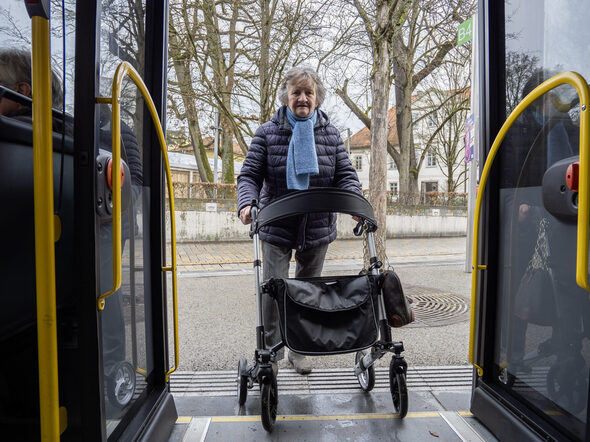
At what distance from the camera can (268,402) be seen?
234 cm

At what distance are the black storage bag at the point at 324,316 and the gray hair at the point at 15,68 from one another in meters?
1.45

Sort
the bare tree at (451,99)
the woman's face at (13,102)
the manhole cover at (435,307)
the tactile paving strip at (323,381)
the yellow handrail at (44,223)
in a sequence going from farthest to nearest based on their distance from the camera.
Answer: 1. the bare tree at (451,99)
2. the manhole cover at (435,307)
3. the tactile paving strip at (323,381)
4. the woman's face at (13,102)
5. the yellow handrail at (44,223)

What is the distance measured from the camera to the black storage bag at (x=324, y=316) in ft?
7.89

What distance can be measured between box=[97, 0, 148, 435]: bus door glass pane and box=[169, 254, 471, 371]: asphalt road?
1465 mm

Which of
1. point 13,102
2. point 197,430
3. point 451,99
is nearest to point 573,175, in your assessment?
point 13,102

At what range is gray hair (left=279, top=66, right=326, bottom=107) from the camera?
2949 millimetres

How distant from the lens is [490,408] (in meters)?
2.49

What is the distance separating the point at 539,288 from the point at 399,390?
0.91m

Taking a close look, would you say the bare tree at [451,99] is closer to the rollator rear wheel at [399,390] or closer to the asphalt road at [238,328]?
the asphalt road at [238,328]

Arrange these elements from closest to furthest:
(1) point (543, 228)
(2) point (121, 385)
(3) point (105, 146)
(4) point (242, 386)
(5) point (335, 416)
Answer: (3) point (105, 146), (2) point (121, 385), (1) point (543, 228), (5) point (335, 416), (4) point (242, 386)

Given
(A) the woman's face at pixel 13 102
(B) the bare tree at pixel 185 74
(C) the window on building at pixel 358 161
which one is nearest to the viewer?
(A) the woman's face at pixel 13 102

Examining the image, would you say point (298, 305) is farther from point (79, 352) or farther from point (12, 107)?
point (12, 107)

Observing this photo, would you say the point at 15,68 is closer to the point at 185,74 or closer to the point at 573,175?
the point at 573,175

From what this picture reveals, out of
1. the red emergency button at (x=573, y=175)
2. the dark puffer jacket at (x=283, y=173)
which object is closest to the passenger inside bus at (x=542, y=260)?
the red emergency button at (x=573, y=175)
